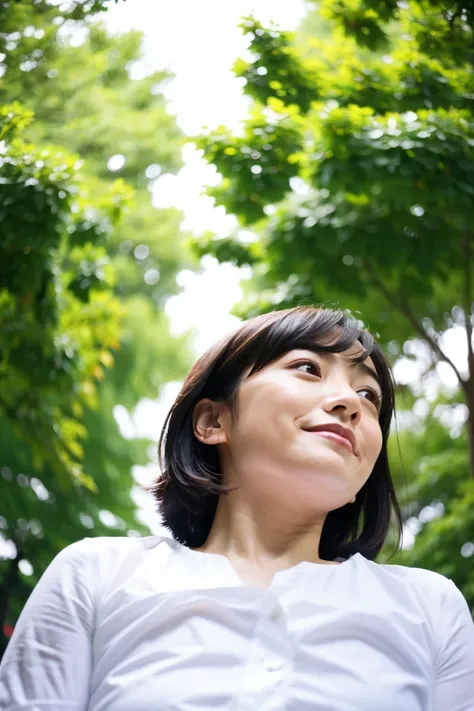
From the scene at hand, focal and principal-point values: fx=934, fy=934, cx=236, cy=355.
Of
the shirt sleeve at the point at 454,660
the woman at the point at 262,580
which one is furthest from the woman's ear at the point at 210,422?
the shirt sleeve at the point at 454,660

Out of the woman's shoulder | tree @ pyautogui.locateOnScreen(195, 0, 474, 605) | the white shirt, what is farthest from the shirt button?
tree @ pyautogui.locateOnScreen(195, 0, 474, 605)

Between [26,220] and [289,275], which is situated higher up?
[26,220]

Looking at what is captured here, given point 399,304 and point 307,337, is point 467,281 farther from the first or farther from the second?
point 307,337

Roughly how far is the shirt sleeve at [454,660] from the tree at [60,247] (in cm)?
125

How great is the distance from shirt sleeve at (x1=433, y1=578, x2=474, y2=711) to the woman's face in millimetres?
219

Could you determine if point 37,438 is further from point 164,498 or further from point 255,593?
point 255,593

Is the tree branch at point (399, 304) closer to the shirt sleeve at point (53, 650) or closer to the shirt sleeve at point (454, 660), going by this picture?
the shirt sleeve at point (454, 660)

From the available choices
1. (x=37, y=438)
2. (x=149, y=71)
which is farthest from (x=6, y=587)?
(x=149, y=71)

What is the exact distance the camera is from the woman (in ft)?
3.85

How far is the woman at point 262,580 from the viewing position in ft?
3.85

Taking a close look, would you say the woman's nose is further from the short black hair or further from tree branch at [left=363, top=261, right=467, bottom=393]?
tree branch at [left=363, top=261, right=467, bottom=393]

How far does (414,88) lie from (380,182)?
273mm

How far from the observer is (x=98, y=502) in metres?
4.09

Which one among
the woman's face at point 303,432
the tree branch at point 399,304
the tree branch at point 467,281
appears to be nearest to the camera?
the woman's face at point 303,432
